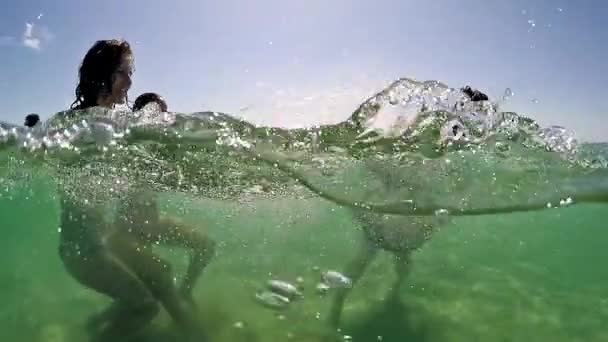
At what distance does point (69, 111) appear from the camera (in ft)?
22.9

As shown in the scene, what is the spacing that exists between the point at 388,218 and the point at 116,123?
6947 mm

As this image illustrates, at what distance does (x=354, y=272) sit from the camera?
13.9m

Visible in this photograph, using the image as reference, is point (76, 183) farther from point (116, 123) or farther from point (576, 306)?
point (576, 306)

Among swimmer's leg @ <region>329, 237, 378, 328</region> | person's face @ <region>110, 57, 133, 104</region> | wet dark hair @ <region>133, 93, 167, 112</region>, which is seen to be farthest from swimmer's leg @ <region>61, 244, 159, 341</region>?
swimmer's leg @ <region>329, 237, 378, 328</region>

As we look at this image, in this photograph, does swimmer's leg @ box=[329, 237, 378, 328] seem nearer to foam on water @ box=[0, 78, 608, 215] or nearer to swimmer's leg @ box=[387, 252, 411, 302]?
swimmer's leg @ box=[387, 252, 411, 302]

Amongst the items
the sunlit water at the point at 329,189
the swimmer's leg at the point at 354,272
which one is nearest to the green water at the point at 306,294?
the sunlit water at the point at 329,189

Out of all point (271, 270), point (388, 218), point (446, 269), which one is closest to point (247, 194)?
point (271, 270)

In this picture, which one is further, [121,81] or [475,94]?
[475,94]

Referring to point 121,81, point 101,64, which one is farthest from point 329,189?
point 101,64

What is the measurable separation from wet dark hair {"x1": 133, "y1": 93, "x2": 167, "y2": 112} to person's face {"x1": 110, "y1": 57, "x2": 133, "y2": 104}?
35.5 inches

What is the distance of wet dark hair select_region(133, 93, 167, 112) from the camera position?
286 inches

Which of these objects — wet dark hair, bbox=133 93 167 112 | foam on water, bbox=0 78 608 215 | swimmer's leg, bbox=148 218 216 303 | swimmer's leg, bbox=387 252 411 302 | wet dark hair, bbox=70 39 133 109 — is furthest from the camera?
swimmer's leg, bbox=387 252 411 302

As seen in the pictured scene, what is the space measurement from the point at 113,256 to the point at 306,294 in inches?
223

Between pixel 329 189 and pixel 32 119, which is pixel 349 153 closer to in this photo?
pixel 329 189
